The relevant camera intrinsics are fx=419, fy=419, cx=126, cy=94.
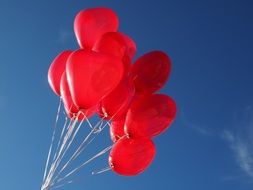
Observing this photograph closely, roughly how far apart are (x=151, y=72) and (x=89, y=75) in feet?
4.21

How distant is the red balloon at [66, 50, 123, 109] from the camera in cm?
680

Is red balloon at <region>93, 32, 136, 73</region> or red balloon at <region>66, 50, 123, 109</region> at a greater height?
red balloon at <region>93, 32, 136, 73</region>

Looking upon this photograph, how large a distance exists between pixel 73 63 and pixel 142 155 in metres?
2.20

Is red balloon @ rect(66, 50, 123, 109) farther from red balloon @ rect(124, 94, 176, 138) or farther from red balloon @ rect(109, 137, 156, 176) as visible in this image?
red balloon @ rect(109, 137, 156, 176)

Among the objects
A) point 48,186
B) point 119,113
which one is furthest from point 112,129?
point 48,186

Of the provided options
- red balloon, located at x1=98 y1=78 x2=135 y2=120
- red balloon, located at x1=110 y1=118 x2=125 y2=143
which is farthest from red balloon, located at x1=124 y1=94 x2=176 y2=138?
red balloon, located at x1=110 y1=118 x2=125 y2=143

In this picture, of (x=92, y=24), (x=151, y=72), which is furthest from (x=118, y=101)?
(x=92, y=24)

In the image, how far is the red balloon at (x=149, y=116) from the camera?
739cm

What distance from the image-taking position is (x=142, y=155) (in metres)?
7.73

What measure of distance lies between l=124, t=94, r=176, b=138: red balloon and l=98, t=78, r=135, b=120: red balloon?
0.17 m

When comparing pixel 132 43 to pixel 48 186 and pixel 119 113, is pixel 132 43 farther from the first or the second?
pixel 48 186

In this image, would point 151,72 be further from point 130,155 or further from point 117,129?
point 130,155

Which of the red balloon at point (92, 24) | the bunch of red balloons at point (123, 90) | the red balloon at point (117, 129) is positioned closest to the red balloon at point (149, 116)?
the bunch of red balloons at point (123, 90)

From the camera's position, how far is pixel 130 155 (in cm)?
768
